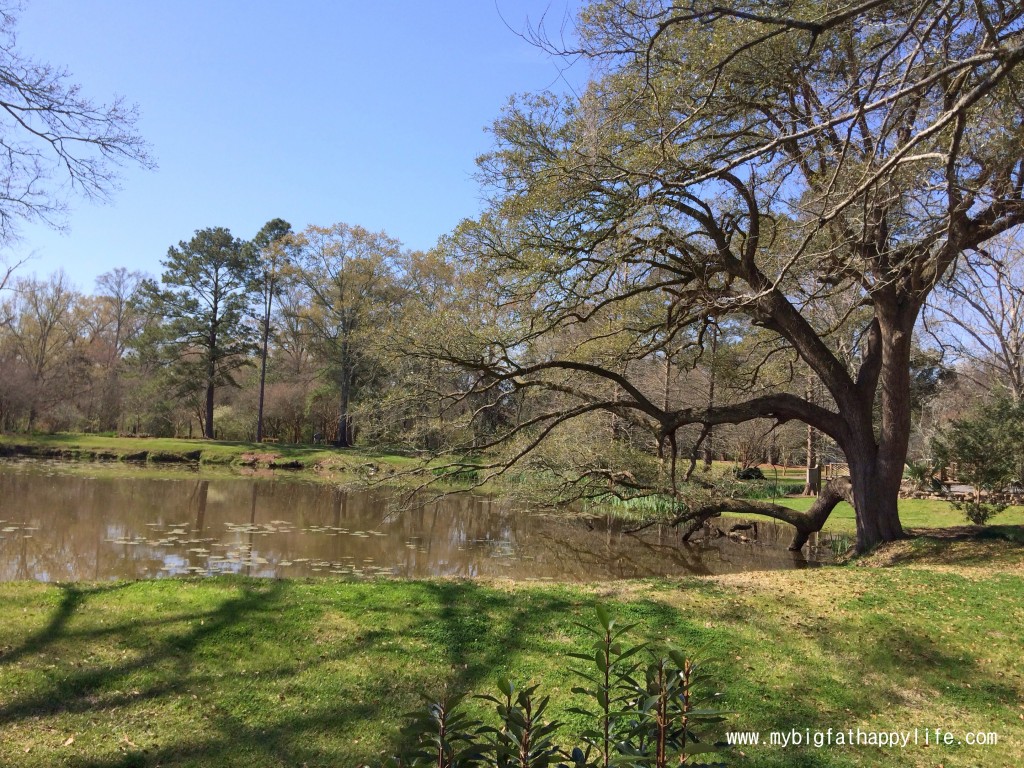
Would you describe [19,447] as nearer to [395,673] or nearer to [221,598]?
[221,598]

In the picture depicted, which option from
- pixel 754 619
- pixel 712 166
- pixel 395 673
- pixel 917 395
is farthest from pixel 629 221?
pixel 917 395

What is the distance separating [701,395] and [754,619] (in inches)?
745

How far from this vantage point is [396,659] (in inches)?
206

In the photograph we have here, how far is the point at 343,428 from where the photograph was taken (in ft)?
136

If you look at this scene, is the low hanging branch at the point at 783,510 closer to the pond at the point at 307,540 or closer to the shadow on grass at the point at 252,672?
the pond at the point at 307,540

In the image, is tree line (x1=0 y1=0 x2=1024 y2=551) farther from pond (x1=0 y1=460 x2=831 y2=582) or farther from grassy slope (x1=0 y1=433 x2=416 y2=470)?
grassy slope (x1=0 y1=433 x2=416 y2=470)

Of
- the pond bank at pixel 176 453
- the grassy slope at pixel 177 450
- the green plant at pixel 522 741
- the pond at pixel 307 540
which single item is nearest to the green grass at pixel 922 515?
the pond at pixel 307 540

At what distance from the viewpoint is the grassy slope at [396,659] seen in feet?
13.3

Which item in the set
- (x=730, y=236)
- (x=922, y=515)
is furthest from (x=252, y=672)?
(x=922, y=515)

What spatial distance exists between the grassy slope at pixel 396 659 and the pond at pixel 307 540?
13.1 ft

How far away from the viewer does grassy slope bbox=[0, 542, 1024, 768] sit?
404cm

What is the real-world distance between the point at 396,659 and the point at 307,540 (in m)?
9.51

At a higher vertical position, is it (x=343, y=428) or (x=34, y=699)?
(x=343, y=428)

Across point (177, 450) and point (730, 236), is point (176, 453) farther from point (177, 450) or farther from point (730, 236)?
point (730, 236)
